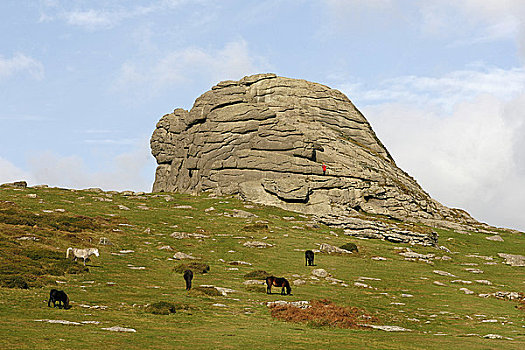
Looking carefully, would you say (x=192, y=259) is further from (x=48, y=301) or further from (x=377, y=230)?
(x=377, y=230)

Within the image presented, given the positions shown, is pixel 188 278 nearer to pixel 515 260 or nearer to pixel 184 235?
pixel 184 235

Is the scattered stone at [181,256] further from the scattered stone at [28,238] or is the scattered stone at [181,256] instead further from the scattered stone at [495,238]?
the scattered stone at [495,238]

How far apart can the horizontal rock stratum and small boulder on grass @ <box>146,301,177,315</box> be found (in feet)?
199

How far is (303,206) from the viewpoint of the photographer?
10094cm

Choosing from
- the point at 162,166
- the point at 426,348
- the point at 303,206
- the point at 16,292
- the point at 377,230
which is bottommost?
the point at 426,348

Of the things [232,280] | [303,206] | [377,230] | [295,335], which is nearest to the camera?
[295,335]

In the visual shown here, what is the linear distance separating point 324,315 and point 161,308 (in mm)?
10913

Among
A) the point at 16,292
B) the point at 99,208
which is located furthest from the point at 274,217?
the point at 16,292

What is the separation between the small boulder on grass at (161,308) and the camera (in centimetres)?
3006

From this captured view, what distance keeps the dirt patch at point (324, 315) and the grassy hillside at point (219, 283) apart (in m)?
0.56

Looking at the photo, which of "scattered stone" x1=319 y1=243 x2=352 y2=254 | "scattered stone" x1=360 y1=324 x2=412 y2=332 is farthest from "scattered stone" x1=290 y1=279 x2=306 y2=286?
"scattered stone" x1=319 y1=243 x2=352 y2=254

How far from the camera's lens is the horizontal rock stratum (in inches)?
4114

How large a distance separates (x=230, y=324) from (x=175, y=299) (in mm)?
7594

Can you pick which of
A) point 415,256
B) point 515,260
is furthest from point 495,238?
point 415,256
